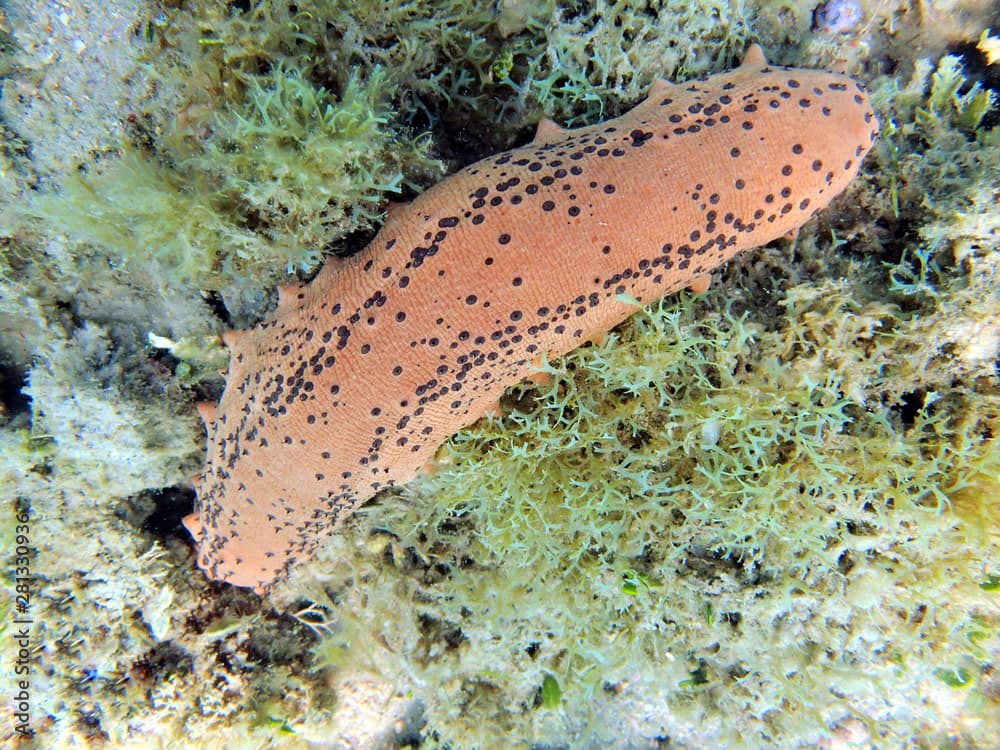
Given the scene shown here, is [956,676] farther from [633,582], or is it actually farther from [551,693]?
[551,693]

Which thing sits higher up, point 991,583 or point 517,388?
point 517,388

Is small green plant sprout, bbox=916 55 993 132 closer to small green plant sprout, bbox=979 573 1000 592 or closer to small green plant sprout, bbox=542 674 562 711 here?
small green plant sprout, bbox=979 573 1000 592

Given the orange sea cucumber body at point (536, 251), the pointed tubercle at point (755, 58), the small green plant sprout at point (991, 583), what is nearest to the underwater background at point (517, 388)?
the small green plant sprout at point (991, 583)

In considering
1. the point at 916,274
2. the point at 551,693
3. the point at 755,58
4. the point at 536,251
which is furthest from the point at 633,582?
the point at 755,58

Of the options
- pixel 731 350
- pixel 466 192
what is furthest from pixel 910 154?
pixel 466 192

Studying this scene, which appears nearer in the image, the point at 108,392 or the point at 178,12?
the point at 178,12

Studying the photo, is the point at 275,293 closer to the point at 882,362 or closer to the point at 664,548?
the point at 664,548
